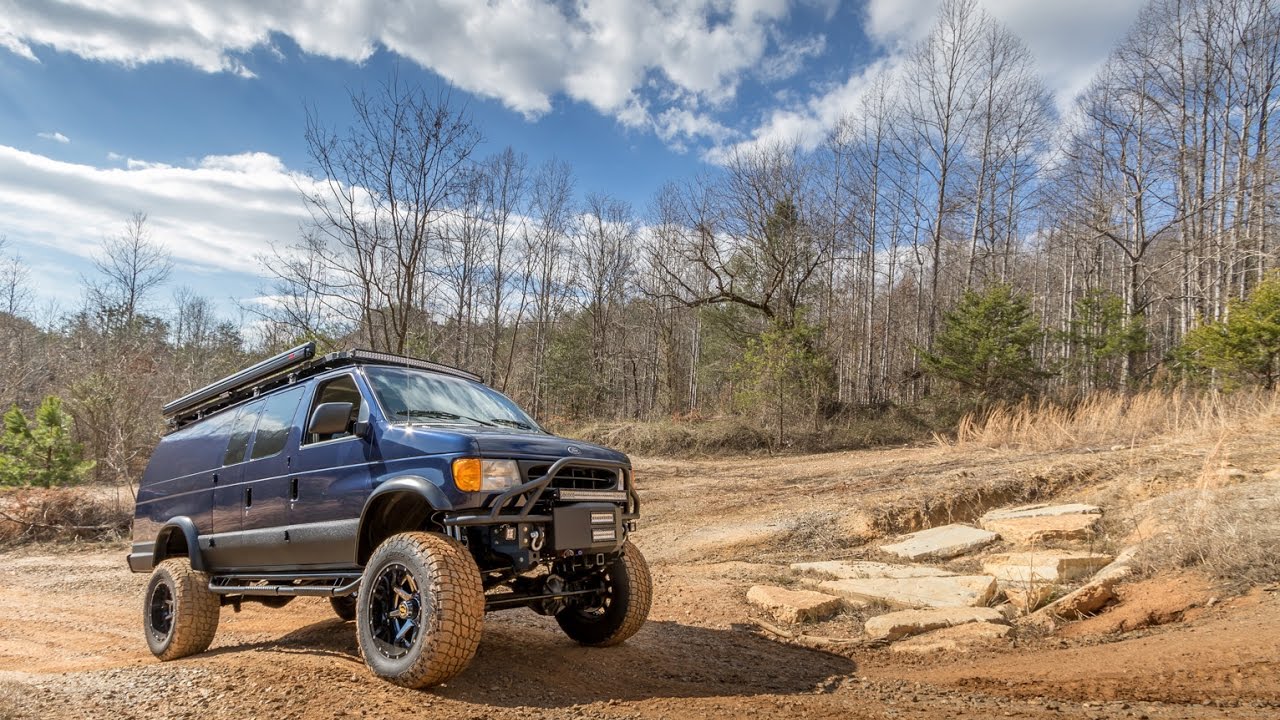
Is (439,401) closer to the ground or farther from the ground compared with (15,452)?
farther from the ground

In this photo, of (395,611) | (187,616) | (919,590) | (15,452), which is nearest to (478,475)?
(395,611)

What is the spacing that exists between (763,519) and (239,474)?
7.49 metres

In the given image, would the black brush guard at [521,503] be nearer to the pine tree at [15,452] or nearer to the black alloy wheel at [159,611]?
the black alloy wheel at [159,611]

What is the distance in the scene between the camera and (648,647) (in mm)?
5430

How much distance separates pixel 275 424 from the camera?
220 inches

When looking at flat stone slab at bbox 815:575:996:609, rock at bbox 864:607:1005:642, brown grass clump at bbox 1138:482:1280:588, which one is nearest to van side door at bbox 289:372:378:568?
rock at bbox 864:607:1005:642

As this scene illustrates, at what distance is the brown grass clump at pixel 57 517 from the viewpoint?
13.3 meters

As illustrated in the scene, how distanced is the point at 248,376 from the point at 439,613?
3.53 m

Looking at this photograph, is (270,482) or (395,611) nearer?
(395,611)

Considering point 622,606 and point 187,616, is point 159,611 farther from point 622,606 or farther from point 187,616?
point 622,606

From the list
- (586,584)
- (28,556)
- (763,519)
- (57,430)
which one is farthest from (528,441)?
(57,430)

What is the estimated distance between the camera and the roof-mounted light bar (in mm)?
5605

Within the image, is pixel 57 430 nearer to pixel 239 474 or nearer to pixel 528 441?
pixel 239 474

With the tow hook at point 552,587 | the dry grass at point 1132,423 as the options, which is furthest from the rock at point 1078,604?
the dry grass at point 1132,423
